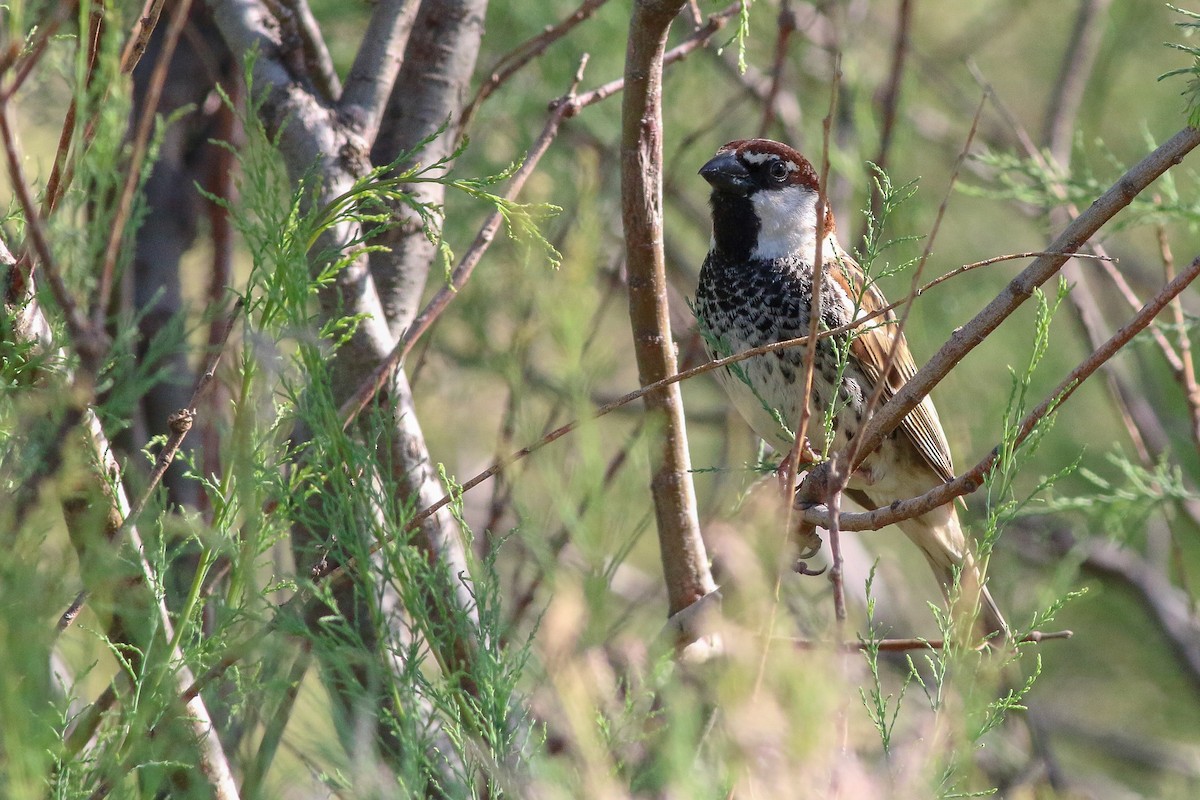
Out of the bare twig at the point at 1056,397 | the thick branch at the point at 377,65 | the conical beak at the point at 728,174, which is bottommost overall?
the bare twig at the point at 1056,397

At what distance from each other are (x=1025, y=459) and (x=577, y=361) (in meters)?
0.69

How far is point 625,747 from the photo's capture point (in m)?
1.48

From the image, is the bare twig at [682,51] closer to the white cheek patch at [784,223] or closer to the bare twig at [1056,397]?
the white cheek patch at [784,223]

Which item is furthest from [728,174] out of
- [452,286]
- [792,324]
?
[452,286]

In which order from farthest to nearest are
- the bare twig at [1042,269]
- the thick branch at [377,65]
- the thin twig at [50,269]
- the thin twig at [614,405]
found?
the thick branch at [377,65] → the bare twig at [1042,269] → the thin twig at [614,405] → the thin twig at [50,269]

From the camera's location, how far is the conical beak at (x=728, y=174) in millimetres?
2975

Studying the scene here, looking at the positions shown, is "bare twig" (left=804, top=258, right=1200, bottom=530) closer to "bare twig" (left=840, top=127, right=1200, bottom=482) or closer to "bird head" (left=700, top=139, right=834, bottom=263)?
"bare twig" (left=840, top=127, right=1200, bottom=482)

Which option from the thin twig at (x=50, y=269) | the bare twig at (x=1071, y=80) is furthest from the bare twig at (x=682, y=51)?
the bare twig at (x=1071, y=80)

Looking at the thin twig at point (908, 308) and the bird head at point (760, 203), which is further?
→ the bird head at point (760, 203)

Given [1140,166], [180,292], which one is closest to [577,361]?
[1140,166]

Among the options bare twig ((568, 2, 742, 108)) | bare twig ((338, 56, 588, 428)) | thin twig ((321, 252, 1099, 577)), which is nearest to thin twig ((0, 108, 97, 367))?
thin twig ((321, 252, 1099, 577))

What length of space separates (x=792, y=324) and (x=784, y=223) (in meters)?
0.33

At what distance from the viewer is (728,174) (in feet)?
9.84

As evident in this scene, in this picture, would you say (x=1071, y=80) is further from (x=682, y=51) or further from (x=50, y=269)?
(x=50, y=269)
